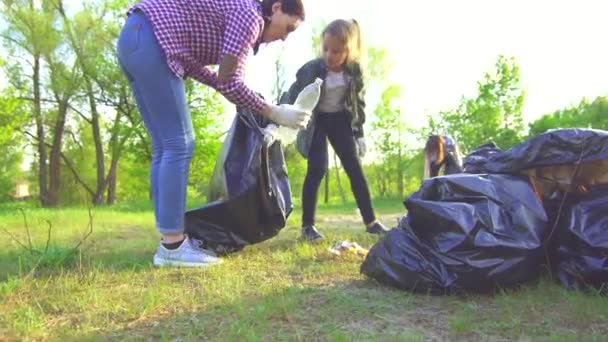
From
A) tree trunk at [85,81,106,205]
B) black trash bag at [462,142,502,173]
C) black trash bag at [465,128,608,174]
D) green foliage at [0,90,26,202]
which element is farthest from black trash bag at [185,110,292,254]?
tree trunk at [85,81,106,205]

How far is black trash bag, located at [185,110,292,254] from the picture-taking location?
326 centimetres

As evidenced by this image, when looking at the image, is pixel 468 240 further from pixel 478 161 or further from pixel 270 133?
pixel 270 133

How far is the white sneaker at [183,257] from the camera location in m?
2.84

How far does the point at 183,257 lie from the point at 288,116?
94cm

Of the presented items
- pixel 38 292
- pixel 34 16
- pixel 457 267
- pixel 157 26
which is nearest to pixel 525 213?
pixel 457 267

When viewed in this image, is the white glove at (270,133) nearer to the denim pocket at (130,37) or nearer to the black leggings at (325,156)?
the black leggings at (325,156)

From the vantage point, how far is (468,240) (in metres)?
2.25

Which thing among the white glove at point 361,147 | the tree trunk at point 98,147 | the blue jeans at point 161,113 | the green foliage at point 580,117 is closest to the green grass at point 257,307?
the blue jeans at point 161,113

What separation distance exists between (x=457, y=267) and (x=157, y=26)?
1798mm

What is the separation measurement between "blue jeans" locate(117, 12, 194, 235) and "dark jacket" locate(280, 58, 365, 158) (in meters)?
1.38

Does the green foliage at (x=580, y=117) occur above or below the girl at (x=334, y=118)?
above

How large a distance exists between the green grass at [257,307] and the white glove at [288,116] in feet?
2.59

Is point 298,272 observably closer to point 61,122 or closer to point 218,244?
point 218,244

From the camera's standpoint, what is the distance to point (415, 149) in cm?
2892
